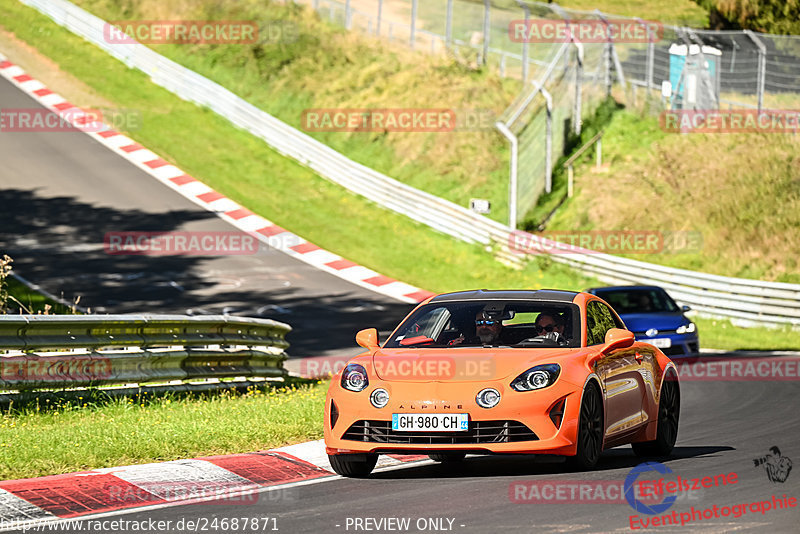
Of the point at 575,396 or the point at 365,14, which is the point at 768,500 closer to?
the point at 575,396

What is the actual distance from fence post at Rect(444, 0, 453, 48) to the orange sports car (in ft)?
98.7

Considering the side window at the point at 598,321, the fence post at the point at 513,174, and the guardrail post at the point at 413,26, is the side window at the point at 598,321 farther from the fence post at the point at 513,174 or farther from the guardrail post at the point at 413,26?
the guardrail post at the point at 413,26

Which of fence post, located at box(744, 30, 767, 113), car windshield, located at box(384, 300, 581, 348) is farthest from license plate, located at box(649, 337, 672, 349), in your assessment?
fence post, located at box(744, 30, 767, 113)

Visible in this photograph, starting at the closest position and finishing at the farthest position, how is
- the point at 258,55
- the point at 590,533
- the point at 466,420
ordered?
1. the point at 590,533
2. the point at 466,420
3. the point at 258,55

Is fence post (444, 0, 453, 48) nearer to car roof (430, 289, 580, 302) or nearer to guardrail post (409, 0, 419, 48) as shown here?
guardrail post (409, 0, 419, 48)

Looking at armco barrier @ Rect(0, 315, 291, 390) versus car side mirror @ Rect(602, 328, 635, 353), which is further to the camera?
armco barrier @ Rect(0, 315, 291, 390)

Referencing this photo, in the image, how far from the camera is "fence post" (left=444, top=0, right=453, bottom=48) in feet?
129

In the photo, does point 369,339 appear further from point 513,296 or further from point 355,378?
point 513,296

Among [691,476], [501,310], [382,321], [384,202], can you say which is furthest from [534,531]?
[384,202]

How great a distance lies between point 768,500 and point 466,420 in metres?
2.07

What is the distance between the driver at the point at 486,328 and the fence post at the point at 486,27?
28.4 metres

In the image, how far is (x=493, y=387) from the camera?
8.82 m

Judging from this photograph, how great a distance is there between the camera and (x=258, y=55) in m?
43.2

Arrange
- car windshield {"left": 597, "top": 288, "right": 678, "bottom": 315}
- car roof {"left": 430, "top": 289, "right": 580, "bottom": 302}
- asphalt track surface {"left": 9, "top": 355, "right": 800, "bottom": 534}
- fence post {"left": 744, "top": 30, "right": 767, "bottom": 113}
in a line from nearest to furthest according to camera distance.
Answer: asphalt track surface {"left": 9, "top": 355, "right": 800, "bottom": 534}, car roof {"left": 430, "top": 289, "right": 580, "bottom": 302}, car windshield {"left": 597, "top": 288, "right": 678, "bottom": 315}, fence post {"left": 744, "top": 30, "right": 767, "bottom": 113}
